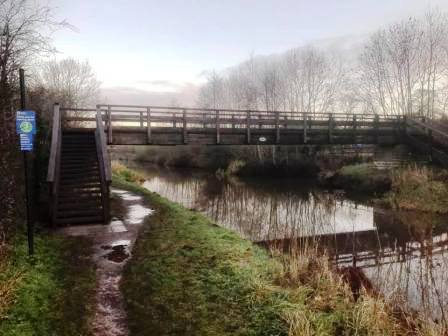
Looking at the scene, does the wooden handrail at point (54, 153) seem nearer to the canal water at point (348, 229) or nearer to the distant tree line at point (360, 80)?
the canal water at point (348, 229)

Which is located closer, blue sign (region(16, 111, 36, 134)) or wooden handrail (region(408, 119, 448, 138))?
blue sign (region(16, 111, 36, 134))

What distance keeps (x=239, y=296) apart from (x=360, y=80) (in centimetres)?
3666

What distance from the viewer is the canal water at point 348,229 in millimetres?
7411

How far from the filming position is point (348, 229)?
1343 centimetres

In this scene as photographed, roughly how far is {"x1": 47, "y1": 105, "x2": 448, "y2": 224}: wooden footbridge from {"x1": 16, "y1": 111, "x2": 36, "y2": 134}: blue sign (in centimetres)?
349

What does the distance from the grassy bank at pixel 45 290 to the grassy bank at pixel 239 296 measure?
0.74 m

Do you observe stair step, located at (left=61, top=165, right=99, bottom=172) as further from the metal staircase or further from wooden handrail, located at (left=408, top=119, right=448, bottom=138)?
wooden handrail, located at (left=408, top=119, right=448, bottom=138)

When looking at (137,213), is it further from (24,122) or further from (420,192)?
(420,192)

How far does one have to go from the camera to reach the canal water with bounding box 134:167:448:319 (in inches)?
292

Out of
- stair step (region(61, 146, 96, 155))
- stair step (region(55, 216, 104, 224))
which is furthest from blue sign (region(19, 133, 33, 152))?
stair step (region(61, 146, 96, 155))

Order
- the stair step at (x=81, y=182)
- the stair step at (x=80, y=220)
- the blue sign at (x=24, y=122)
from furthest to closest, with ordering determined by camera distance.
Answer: the stair step at (x=81, y=182) → the stair step at (x=80, y=220) → the blue sign at (x=24, y=122)

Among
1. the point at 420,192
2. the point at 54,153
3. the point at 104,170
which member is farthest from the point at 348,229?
the point at 54,153

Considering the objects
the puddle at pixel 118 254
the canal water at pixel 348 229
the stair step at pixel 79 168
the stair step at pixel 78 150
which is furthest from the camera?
the stair step at pixel 78 150

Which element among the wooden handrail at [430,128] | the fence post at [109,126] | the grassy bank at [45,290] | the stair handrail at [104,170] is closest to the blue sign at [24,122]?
the grassy bank at [45,290]
